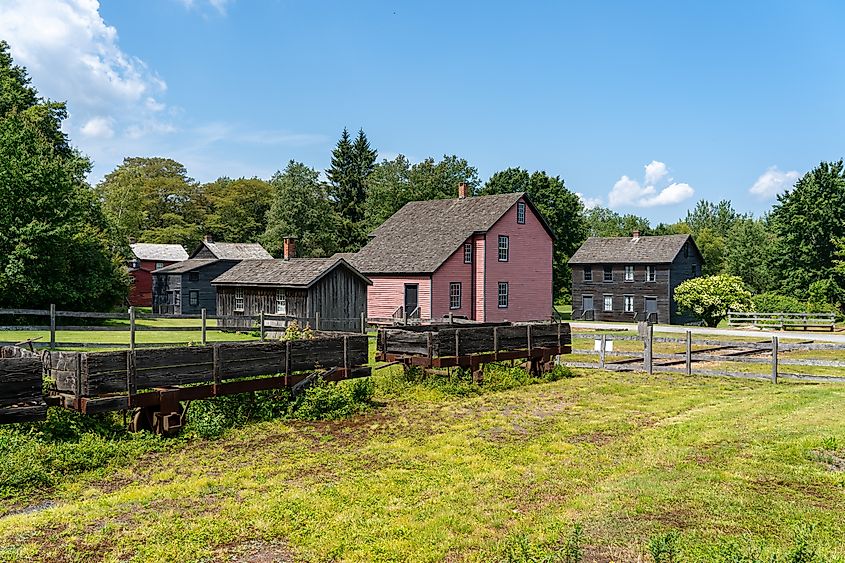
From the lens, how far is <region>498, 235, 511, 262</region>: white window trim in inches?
1625

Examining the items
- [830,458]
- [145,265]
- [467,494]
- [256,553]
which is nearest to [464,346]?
[467,494]

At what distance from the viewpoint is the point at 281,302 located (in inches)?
1300

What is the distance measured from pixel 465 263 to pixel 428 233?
12.0 feet

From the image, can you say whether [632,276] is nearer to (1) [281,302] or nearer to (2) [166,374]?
(1) [281,302]

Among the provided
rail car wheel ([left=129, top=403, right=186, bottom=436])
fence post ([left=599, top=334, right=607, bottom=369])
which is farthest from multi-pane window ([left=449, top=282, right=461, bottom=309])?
rail car wheel ([left=129, top=403, right=186, bottom=436])

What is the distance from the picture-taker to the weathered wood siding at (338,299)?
32.0 metres

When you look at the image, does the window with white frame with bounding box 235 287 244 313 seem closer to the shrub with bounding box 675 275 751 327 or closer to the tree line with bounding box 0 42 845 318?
the tree line with bounding box 0 42 845 318

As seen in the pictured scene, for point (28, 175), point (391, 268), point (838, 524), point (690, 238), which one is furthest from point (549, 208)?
point (838, 524)

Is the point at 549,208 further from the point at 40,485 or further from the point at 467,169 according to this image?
the point at 40,485

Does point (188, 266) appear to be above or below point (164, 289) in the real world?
above

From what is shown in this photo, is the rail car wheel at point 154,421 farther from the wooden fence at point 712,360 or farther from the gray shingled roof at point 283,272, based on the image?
the gray shingled roof at point 283,272

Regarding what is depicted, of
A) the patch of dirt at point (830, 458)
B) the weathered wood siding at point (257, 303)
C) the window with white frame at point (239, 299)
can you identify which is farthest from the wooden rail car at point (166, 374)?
the window with white frame at point (239, 299)

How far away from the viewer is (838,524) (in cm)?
700

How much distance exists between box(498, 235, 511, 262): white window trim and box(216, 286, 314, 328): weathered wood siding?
46.2 feet
